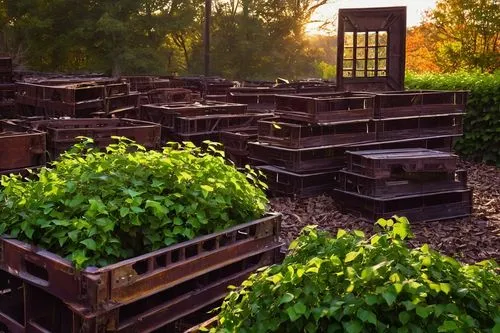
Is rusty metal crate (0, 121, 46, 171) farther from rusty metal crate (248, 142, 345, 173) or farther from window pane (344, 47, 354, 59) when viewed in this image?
window pane (344, 47, 354, 59)

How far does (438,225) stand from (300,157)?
236cm

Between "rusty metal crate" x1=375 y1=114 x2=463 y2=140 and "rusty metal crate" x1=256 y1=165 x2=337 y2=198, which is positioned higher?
"rusty metal crate" x1=375 y1=114 x2=463 y2=140

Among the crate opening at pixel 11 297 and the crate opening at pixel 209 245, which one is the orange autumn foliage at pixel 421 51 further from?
the crate opening at pixel 11 297

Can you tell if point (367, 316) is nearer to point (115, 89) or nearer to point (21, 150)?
point (21, 150)

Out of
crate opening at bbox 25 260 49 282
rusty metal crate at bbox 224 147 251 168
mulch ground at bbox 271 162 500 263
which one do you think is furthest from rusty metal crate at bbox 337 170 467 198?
crate opening at bbox 25 260 49 282

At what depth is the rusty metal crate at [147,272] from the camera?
11.7 feet

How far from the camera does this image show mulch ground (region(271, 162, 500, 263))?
8.20m

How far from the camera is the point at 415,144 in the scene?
37.8 ft

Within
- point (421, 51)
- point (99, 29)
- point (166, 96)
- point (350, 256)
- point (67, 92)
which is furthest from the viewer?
point (99, 29)

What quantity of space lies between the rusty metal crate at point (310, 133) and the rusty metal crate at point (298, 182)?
0.47m

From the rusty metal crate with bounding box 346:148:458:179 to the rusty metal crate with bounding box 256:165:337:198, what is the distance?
81 cm

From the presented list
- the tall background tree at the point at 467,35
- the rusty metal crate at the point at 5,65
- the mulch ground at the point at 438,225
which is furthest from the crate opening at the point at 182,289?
the tall background tree at the point at 467,35

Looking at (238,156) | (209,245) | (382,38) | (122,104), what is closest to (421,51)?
(382,38)

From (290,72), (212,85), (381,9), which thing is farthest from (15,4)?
(381,9)
